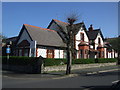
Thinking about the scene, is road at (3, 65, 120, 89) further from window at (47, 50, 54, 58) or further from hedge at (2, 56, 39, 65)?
window at (47, 50, 54, 58)

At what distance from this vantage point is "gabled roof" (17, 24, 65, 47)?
26938 millimetres

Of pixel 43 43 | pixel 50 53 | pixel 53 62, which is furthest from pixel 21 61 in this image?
pixel 50 53

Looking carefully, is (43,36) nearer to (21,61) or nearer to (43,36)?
(43,36)

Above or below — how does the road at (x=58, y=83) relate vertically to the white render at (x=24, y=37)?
below

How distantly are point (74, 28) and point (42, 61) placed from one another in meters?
5.51

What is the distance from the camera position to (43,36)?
94.8ft

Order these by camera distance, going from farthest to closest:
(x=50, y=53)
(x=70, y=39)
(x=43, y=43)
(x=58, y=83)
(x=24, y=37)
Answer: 1. (x=50, y=53)
2. (x=24, y=37)
3. (x=43, y=43)
4. (x=70, y=39)
5. (x=58, y=83)

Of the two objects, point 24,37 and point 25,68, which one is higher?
point 24,37

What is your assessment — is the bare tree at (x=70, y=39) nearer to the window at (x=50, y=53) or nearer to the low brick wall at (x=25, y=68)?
the low brick wall at (x=25, y=68)

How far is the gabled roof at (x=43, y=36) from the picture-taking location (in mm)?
26938

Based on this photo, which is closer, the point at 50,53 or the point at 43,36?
the point at 50,53

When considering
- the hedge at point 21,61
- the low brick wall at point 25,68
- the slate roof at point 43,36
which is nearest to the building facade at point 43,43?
the slate roof at point 43,36

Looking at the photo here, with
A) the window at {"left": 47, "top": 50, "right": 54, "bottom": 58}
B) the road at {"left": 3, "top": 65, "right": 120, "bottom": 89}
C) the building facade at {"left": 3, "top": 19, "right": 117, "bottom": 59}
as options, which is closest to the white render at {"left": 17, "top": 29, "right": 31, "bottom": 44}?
the building facade at {"left": 3, "top": 19, "right": 117, "bottom": 59}

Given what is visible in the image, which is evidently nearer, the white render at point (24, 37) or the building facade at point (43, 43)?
the building facade at point (43, 43)
